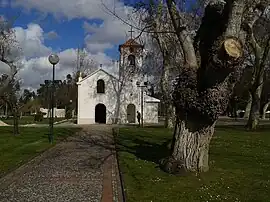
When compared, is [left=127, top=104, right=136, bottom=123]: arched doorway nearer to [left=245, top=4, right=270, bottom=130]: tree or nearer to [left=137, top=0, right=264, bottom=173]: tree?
[left=245, top=4, right=270, bottom=130]: tree

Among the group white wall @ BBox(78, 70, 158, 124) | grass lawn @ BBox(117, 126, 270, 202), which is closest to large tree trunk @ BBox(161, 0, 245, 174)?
grass lawn @ BBox(117, 126, 270, 202)

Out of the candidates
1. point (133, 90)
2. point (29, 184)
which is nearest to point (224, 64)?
point (29, 184)

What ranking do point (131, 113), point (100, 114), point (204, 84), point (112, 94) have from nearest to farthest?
1. point (204, 84)
2. point (112, 94)
3. point (100, 114)
4. point (131, 113)

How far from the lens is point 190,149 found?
1145 cm

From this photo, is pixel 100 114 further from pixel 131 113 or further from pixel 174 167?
pixel 174 167

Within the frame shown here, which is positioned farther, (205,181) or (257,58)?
(257,58)

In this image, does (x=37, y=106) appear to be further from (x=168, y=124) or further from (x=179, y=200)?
(x=179, y=200)

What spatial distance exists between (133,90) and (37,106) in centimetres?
5468

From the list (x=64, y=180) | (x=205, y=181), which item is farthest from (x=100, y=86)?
(x=205, y=181)

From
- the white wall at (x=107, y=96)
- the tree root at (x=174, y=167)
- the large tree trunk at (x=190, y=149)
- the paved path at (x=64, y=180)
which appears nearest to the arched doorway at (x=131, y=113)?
the white wall at (x=107, y=96)

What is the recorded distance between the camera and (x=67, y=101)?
85.8 meters

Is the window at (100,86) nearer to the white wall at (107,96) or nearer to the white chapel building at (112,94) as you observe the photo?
the white chapel building at (112,94)

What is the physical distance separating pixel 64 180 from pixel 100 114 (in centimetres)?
4496

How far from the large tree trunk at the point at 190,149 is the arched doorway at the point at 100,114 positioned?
144ft
